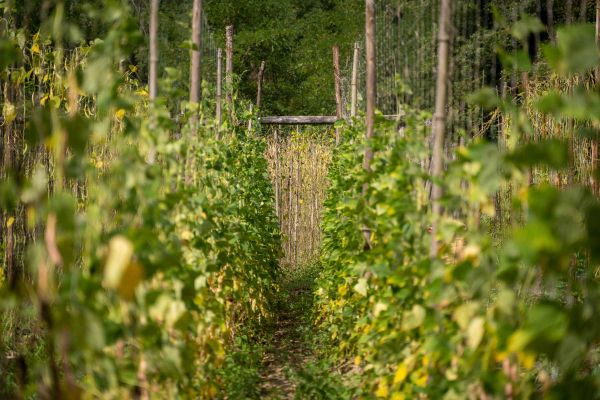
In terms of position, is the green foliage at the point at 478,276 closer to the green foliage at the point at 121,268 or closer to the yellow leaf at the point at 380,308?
the yellow leaf at the point at 380,308

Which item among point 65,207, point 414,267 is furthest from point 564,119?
point 65,207

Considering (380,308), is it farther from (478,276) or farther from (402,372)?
(478,276)

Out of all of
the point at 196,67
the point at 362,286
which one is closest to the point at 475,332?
the point at 362,286

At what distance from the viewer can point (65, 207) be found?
1.74 m

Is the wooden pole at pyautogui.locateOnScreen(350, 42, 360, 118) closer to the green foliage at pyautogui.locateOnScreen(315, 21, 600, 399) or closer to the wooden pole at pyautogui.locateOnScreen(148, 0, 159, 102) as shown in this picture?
the green foliage at pyautogui.locateOnScreen(315, 21, 600, 399)

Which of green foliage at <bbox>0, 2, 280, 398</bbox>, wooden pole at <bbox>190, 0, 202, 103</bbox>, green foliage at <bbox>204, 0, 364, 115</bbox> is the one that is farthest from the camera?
green foliage at <bbox>204, 0, 364, 115</bbox>

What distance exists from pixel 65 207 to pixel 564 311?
1.15 m

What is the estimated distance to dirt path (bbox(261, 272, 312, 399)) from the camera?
14.2ft

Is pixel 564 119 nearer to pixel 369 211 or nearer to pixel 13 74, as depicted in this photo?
pixel 369 211

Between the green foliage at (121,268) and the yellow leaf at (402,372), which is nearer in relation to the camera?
the green foliage at (121,268)

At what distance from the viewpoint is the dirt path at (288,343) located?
4324 mm

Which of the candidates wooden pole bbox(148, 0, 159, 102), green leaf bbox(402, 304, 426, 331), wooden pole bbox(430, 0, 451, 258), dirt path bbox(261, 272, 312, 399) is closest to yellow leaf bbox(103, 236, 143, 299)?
green leaf bbox(402, 304, 426, 331)

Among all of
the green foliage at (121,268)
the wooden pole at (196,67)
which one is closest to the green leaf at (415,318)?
the green foliage at (121,268)

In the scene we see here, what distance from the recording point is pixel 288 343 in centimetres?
568
